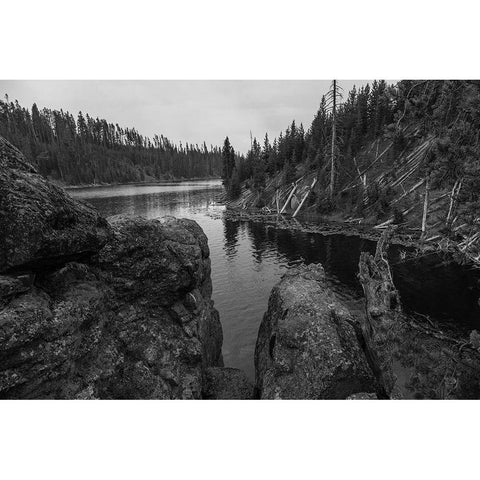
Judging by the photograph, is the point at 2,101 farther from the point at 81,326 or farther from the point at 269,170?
the point at 81,326

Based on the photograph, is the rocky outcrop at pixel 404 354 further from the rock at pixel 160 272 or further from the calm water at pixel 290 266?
the rock at pixel 160 272

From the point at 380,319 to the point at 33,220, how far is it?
46.2 feet

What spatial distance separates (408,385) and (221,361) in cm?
1015

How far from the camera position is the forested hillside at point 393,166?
10.4 meters

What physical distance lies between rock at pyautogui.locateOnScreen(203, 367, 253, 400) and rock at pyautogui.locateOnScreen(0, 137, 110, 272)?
7705 mm

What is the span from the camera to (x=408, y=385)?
346 inches

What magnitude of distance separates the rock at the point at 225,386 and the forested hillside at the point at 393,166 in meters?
10.5

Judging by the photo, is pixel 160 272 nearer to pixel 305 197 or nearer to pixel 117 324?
pixel 117 324

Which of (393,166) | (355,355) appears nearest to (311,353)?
(355,355)

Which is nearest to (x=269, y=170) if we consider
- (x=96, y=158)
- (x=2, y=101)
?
(x=96, y=158)

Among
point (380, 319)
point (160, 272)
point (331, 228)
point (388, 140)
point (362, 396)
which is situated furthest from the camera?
point (388, 140)

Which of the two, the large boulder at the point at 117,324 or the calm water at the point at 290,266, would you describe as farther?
the calm water at the point at 290,266

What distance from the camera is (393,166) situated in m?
48.3

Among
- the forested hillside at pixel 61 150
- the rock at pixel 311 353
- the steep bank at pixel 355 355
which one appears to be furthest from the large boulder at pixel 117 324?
the forested hillside at pixel 61 150
